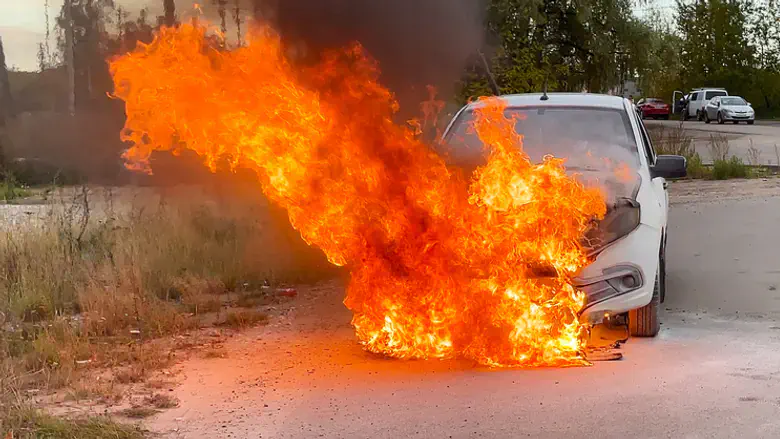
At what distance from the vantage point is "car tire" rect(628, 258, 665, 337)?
246 inches

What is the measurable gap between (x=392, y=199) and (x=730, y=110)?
41.6 meters

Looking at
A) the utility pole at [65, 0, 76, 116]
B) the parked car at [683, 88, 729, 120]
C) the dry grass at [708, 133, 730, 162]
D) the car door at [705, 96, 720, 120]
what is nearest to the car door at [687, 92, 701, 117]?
the parked car at [683, 88, 729, 120]

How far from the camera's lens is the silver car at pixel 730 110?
141ft

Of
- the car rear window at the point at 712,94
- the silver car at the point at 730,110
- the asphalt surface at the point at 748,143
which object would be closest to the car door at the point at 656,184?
the asphalt surface at the point at 748,143

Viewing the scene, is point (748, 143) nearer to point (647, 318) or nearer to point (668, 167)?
point (668, 167)

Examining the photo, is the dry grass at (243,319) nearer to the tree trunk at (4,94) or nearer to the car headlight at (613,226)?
the car headlight at (613,226)

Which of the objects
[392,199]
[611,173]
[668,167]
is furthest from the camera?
[668,167]

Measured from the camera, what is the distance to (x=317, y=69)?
6.23 metres

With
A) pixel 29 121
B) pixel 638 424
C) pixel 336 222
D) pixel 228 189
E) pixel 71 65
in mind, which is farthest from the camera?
pixel 228 189

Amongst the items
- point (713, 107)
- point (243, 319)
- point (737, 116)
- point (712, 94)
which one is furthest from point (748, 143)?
point (243, 319)

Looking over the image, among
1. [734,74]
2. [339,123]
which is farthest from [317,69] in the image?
[734,74]

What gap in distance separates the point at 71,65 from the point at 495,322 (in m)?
5.41

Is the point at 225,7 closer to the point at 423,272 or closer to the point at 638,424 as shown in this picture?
the point at 423,272

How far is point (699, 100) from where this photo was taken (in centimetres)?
4766
